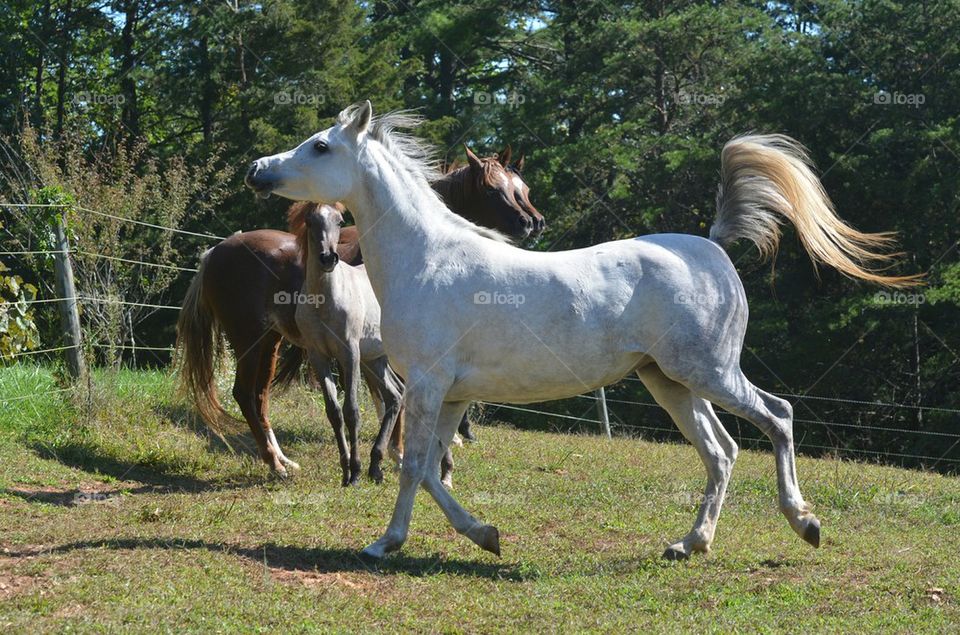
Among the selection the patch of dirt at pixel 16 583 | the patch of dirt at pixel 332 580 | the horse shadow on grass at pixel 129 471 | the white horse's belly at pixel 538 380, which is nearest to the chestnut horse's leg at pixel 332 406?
the horse shadow on grass at pixel 129 471

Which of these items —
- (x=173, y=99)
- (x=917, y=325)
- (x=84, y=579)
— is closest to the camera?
(x=84, y=579)

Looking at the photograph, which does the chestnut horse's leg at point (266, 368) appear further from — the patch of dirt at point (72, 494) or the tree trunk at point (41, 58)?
the tree trunk at point (41, 58)

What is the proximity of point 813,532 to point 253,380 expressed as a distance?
509cm

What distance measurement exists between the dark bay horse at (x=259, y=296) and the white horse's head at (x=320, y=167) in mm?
2878

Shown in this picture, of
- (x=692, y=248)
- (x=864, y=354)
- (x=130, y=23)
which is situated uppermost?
(x=130, y=23)

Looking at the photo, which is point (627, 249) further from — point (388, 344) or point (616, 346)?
point (388, 344)

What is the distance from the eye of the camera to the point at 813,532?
18.1 ft

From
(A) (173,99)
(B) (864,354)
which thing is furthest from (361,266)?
(A) (173,99)

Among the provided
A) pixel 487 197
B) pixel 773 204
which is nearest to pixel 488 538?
pixel 773 204

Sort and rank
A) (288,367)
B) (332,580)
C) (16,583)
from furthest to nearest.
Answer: (288,367)
(332,580)
(16,583)

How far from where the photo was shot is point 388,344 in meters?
5.48

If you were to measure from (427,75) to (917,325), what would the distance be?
14104mm

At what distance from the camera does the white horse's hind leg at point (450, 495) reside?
17.7ft

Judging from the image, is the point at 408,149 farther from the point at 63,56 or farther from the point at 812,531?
the point at 63,56
